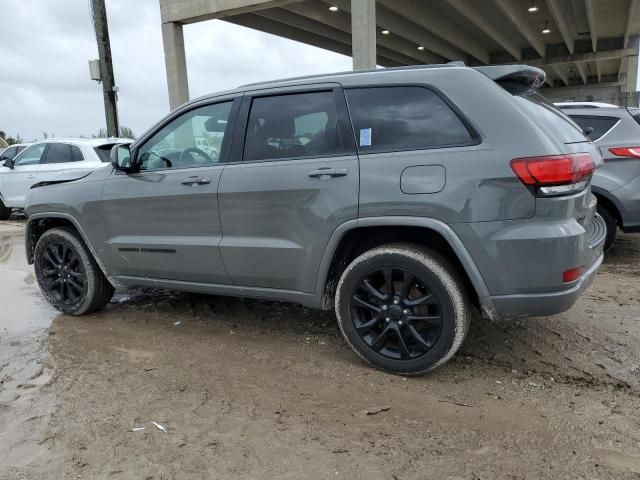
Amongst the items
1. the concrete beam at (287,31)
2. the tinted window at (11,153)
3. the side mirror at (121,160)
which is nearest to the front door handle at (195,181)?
the side mirror at (121,160)

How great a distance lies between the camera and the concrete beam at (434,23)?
48.5 feet

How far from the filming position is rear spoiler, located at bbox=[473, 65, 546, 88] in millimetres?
2935

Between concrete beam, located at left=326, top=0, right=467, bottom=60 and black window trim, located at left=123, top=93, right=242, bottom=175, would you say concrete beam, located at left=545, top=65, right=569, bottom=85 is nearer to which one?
concrete beam, located at left=326, top=0, right=467, bottom=60

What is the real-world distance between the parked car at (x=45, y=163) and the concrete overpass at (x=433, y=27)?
14.3 ft

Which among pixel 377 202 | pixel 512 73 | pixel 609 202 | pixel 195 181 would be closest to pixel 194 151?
pixel 195 181

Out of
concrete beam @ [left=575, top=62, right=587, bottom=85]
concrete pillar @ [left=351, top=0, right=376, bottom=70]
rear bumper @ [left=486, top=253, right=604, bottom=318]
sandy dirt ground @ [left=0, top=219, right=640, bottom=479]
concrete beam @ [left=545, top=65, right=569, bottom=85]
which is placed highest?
concrete beam @ [left=575, top=62, right=587, bottom=85]

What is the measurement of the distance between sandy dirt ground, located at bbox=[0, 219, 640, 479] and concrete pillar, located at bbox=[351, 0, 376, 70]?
808cm

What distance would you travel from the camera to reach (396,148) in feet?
9.77

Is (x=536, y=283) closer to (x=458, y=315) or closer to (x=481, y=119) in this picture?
(x=458, y=315)

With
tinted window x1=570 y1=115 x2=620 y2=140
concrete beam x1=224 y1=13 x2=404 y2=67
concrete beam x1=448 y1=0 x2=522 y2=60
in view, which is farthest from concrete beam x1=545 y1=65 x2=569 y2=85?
tinted window x1=570 y1=115 x2=620 y2=140

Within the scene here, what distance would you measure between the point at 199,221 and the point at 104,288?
1454 mm

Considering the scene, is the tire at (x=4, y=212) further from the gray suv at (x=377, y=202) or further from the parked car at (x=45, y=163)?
the gray suv at (x=377, y=202)

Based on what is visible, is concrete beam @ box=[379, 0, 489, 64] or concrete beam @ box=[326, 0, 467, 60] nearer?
concrete beam @ box=[379, 0, 489, 64]

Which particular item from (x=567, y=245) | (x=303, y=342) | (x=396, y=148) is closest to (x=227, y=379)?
(x=303, y=342)
